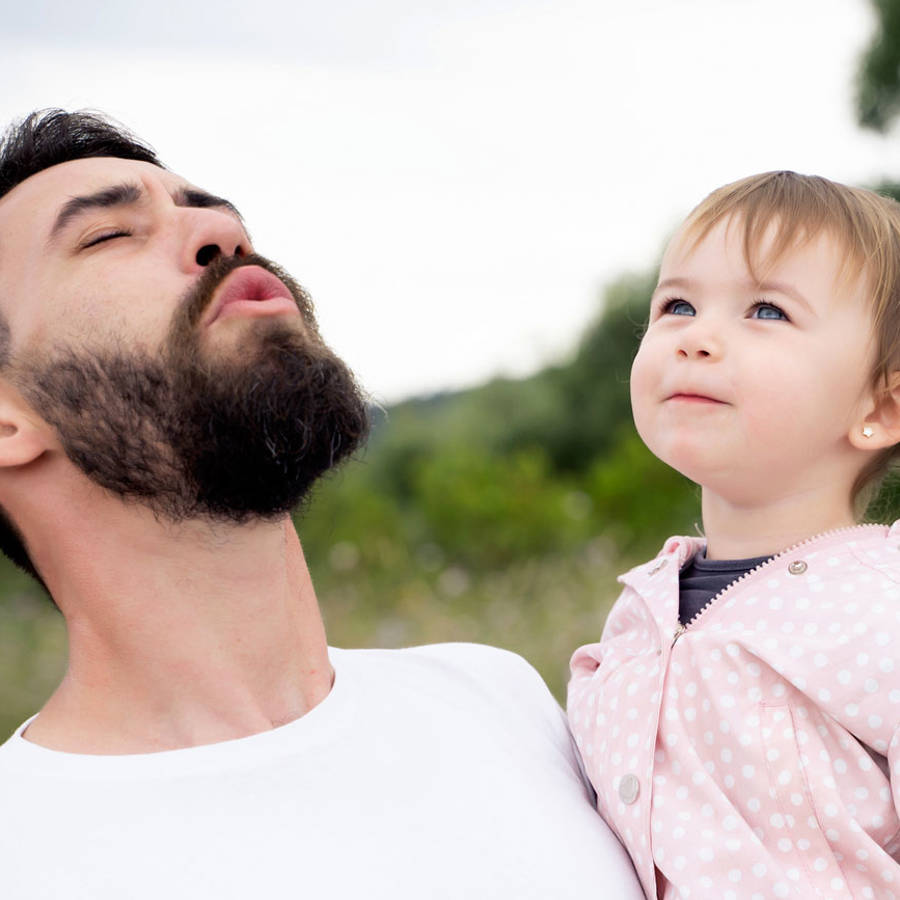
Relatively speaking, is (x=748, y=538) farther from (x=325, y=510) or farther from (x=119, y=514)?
(x=325, y=510)

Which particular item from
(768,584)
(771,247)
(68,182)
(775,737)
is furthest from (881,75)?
(775,737)

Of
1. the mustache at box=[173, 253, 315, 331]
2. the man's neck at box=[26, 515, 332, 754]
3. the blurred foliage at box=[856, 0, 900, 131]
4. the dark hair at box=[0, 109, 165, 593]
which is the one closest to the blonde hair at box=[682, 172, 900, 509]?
the mustache at box=[173, 253, 315, 331]

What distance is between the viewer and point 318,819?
5.15ft

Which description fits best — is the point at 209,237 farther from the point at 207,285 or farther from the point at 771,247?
the point at 771,247

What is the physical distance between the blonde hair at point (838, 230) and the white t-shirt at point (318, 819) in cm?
76

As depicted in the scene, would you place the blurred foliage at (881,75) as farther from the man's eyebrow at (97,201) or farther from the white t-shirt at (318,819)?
the white t-shirt at (318,819)

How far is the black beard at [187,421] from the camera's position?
1.85 m

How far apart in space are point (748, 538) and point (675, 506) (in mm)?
7946

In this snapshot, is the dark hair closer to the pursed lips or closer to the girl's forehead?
the pursed lips

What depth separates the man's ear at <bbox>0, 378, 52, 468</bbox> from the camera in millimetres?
1857

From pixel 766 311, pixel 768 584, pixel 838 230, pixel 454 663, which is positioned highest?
pixel 838 230

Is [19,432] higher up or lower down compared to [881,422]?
lower down

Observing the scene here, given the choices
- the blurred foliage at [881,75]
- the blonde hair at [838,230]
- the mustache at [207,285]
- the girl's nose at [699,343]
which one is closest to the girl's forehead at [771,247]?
the blonde hair at [838,230]

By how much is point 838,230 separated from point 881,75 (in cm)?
803
